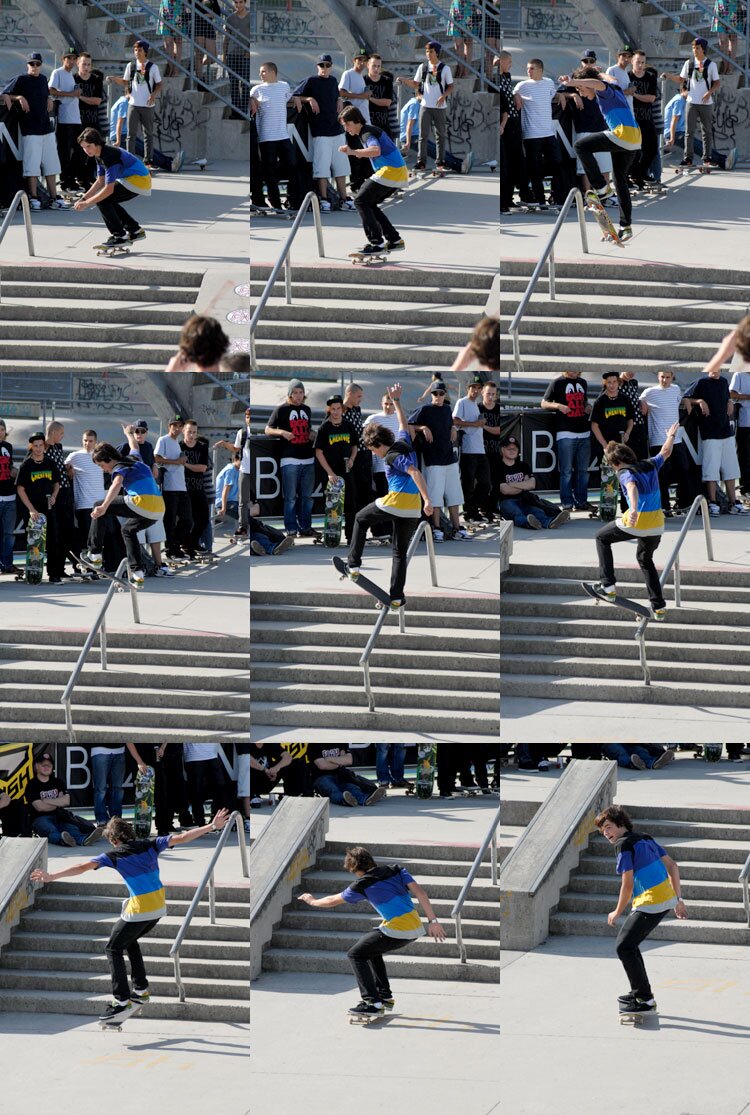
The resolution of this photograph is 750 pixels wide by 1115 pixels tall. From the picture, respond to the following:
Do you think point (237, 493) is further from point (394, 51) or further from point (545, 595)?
point (394, 51)

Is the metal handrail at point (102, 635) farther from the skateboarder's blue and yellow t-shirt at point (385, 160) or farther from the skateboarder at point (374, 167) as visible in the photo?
the skateboarder's blue and yellow t-shirt at point (385, 160)

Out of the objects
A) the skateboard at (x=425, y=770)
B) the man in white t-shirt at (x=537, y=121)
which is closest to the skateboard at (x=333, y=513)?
the skateboard at (x=425, y=770)

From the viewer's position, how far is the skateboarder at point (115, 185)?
505 inches

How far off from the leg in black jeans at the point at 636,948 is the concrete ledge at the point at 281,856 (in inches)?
81.1

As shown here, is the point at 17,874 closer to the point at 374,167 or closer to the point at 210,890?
the point at 210,890

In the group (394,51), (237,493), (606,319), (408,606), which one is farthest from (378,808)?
(394,51)

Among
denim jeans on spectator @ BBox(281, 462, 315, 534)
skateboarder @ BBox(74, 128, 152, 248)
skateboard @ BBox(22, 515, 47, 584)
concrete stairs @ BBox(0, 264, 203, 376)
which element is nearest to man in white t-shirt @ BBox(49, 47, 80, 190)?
skateboarder @ BBox(74, 128, 152, 248)

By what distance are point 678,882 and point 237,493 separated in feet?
14.5

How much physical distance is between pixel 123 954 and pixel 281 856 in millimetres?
1177

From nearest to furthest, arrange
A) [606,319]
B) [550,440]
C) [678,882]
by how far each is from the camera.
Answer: [678,882] < [606,319] < [550,440]

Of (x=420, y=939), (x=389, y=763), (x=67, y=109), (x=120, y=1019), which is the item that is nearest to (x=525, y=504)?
(x=389, y=763)

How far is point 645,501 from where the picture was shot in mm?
12523

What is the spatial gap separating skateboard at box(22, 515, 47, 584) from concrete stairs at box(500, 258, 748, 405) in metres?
3.71

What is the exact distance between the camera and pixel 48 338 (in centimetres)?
1263
